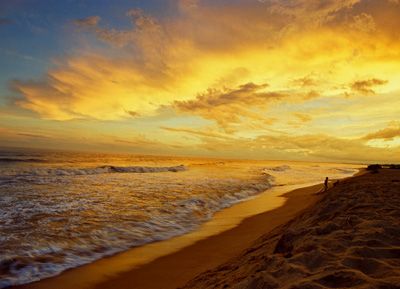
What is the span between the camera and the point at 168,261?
7145 mm

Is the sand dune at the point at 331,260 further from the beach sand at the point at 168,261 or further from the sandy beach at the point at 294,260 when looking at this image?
the beach sand at the point at 168,261

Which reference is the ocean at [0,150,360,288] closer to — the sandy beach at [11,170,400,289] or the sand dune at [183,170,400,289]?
the sandy beach at [11,170,400,289]

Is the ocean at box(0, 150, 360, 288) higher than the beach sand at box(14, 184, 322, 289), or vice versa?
the ocean at box(0, 150, 360, 288)

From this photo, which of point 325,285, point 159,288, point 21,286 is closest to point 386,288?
point 325,285

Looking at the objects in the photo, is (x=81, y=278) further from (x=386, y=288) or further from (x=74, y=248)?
(x=386, y=288)

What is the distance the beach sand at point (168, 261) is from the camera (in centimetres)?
586

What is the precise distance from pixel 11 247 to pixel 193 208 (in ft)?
24.2

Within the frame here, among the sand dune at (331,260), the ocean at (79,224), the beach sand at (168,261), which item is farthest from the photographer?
the ocean at (79,224)

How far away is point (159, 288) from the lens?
561cm

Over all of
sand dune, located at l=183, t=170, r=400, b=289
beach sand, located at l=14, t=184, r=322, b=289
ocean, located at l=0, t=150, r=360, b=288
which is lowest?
beach sand, located at l=14, t=184, r=322, b=289

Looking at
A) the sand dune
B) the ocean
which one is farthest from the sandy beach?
the ocean

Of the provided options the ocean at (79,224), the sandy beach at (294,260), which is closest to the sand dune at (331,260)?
the sandy beach at (294,260)

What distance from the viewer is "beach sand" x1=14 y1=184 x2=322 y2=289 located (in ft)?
19.2

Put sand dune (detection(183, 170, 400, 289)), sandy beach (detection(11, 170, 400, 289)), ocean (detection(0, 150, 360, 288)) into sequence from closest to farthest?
sand dune (detection(183, 170, 400, 289)), sandy beach (detection(11, 170, 400, 289)), ocean (detection(0, 150, 360, 288))
